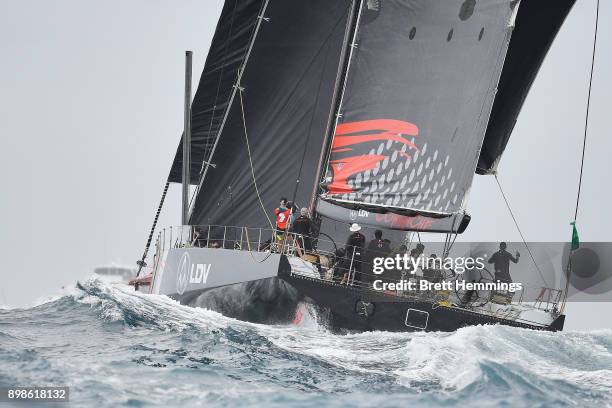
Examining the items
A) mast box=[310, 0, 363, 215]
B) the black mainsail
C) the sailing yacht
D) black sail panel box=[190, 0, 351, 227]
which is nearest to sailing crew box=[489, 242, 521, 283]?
the sailing yacht

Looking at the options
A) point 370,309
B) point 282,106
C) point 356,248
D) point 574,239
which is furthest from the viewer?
point 282,106

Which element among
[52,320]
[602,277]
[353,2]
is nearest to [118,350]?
[52,320]

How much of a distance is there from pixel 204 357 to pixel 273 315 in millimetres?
3000

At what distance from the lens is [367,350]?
14617mm

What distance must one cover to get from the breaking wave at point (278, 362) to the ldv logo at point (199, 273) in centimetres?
50

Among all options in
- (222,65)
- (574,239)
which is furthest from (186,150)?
(574,239)

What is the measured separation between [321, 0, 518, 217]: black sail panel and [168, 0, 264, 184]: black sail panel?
12.7ft

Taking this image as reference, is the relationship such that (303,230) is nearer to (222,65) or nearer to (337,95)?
(337,95)

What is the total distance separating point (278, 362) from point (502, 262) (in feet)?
20.7

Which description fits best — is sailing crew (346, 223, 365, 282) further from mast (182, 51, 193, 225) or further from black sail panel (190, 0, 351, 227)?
mast (182, 51, 193, 225)

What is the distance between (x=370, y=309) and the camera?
16031 millimetres

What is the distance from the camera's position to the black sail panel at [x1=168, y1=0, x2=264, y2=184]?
2155 cm

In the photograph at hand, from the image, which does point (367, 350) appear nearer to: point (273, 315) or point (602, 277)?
point (273, 315)

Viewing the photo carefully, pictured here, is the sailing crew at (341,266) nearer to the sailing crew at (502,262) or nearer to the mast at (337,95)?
the mast at (337,95)
